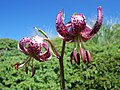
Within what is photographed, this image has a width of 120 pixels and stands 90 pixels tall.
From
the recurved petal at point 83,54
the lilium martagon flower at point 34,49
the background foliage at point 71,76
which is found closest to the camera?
the recurved petal at point 83,54

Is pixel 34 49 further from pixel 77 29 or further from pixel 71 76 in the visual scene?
pixel 71 76

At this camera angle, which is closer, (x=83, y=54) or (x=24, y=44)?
(x=83, y=54)

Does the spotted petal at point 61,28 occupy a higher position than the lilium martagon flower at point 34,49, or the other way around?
the spotted petal at point 61,28

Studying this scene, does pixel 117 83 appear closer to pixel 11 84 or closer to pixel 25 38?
pixel 11 84

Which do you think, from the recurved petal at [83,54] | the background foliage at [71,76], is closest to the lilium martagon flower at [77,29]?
the recurved petal at [83,54]

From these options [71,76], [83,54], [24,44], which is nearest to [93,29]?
[83,54]

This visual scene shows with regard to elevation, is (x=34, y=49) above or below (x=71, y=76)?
below

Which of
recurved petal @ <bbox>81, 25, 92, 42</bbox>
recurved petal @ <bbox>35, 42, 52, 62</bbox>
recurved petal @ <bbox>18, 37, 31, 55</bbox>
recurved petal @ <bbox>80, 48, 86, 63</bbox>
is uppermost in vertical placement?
recurved petal @ <bbox>81, 25, 92, 42</bbox>

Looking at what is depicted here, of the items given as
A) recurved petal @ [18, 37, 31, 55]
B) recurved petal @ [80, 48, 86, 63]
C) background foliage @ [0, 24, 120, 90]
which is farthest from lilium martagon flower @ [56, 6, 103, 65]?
background foliage @ [0, 24, 120, 90]

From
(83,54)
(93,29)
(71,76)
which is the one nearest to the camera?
(83,54)

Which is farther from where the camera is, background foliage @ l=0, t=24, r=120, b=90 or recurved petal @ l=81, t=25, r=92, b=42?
background foliage @ l=0, t=24, r=120, b=90

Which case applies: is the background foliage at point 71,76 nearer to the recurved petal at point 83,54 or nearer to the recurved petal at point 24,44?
the recurved petal at point 24,44

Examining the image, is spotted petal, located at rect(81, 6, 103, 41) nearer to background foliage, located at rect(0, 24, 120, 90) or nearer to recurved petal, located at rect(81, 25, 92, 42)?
recurved petal, located at rect(81, 25, 92, 42)

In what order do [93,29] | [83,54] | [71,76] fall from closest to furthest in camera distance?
1. [83,54]
2. [93,29]
3. [71,76]
